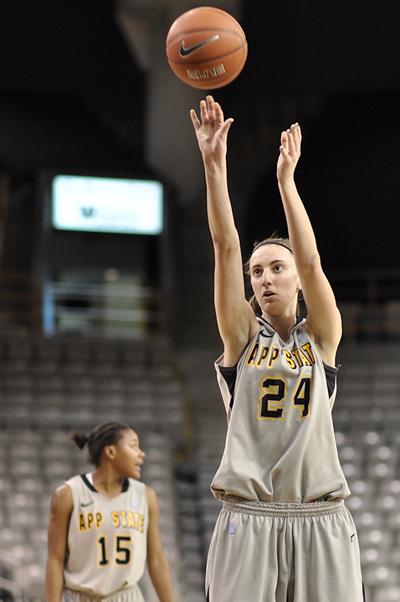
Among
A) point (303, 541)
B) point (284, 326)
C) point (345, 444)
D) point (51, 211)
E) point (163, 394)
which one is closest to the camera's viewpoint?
point (303, 541)

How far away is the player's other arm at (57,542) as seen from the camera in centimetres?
414

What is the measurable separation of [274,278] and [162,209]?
37.6ft

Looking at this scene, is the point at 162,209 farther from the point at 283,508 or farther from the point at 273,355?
the point at 283,508

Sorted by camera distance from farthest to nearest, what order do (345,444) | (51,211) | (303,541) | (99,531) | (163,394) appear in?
1. (51,211)
2. (163,394)
3. (345,444)
4. (99,531)
5. (303,541)

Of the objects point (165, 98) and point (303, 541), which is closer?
point (303, 541)

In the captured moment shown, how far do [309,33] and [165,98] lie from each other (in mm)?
2149

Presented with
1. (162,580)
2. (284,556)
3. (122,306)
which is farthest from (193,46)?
(122,306)

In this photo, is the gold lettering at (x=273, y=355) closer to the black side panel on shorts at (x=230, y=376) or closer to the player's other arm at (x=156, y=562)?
the black side panel on shorts at (x=230, y=376)

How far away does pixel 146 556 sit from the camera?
14.6 feet

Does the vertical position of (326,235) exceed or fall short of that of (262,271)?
it exceeds it

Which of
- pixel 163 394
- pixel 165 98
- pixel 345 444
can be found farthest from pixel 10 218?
pixel 345 444

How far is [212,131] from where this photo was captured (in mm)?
2869

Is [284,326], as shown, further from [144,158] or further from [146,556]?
[144,158]

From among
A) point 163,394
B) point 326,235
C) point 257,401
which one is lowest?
point 257,401
